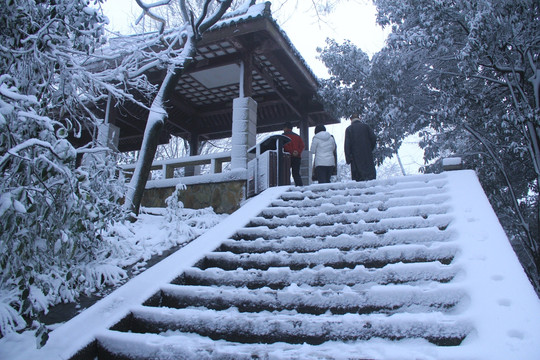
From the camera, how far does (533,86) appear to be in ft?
25.0

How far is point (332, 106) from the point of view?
10.6 meters

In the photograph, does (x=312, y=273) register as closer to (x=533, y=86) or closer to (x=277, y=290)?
(x=277, y=290)

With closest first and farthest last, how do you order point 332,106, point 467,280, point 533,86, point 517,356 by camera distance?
1. point 517,356
2. point 467,280
3. point 533,86
4. point 332,106

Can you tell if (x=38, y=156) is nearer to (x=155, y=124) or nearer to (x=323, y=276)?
(x=323, y=276)

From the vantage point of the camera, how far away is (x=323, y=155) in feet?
24.1

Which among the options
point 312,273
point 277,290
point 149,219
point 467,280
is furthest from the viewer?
point 149,219

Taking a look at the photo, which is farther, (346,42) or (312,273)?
(346,42)

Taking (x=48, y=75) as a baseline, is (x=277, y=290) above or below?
below

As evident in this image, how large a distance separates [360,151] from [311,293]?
4448 millimetres

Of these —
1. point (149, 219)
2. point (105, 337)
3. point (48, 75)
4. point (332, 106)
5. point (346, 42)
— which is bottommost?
point (105, 337)

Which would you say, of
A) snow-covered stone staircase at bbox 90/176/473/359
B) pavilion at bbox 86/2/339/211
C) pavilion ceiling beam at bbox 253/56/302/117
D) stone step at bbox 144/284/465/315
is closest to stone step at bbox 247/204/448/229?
snow-covered stone staircase at bbox 90/176/473/359

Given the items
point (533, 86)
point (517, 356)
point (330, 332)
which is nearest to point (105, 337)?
point (330, 332)

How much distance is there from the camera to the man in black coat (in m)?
6.76

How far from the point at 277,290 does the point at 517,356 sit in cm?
146
